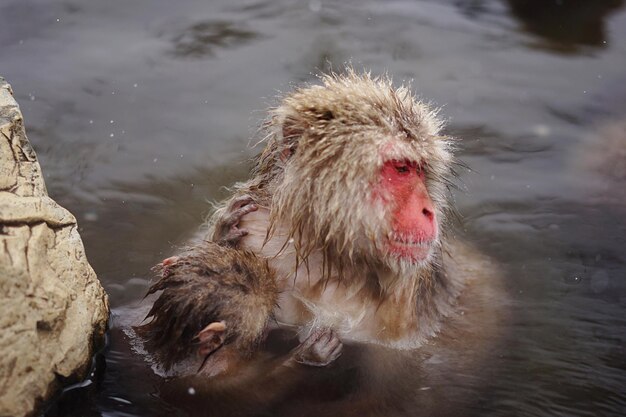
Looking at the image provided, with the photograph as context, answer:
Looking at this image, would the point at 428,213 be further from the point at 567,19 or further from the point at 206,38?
the point at 567,19

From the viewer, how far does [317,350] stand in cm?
410

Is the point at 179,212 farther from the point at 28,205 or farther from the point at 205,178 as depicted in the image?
the point at 28,205

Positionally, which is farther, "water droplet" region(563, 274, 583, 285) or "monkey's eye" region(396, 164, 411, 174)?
"water droplet" region(563, 274, 583, 285)

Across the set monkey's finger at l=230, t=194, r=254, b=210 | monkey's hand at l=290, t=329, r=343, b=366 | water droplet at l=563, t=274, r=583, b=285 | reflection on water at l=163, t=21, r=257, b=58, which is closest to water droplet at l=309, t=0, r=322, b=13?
reflection on water at l=163, t=21, r=257, b=58

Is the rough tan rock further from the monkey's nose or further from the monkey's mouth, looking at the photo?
the monkey's nose

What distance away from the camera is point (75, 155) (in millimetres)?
6008

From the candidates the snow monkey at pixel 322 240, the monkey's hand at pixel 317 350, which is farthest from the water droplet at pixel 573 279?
the monkey's hand at pixel 317 350

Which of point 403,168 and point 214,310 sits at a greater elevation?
point 403,168

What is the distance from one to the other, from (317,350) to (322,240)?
47cm

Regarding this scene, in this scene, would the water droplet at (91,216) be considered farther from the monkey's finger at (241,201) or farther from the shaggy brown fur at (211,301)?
the shaggy brown fur at (211,301)

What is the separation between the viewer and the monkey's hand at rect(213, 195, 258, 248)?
14.0 ft

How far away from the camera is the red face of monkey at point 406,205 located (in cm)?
387

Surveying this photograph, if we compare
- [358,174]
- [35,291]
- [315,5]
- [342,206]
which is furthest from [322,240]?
[315,5]

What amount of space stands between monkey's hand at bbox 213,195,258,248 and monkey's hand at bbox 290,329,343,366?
1.82ft
